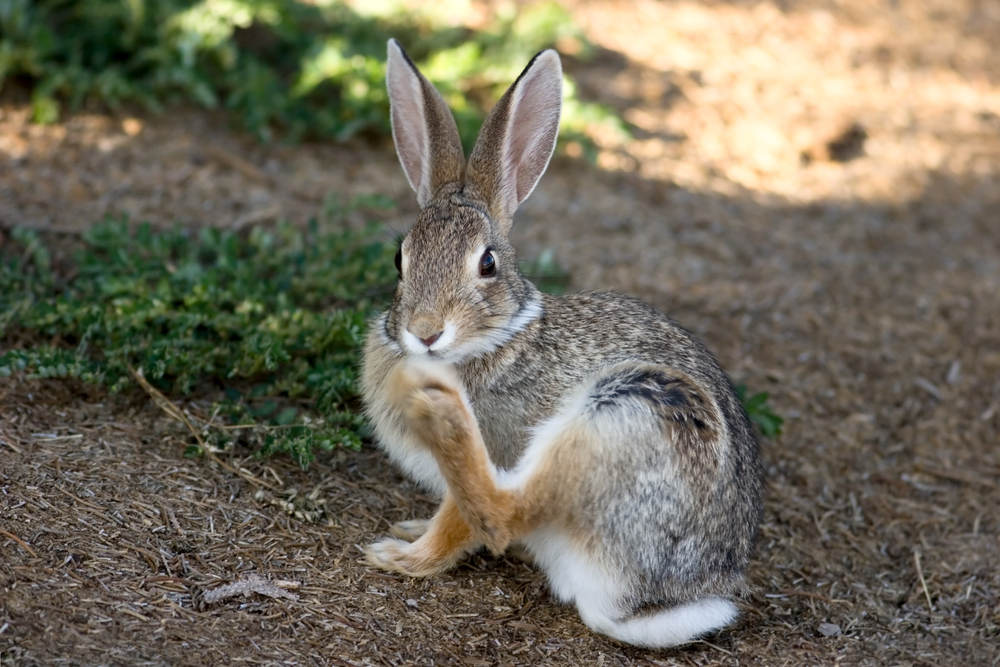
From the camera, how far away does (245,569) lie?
4.13 metres

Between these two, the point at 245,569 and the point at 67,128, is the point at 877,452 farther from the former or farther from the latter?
the point at 67,128

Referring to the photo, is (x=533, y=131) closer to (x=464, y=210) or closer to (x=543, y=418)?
(x=464, y=210)

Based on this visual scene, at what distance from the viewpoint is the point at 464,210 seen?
4500 millimetres

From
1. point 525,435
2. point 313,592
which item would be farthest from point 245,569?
point 525,435

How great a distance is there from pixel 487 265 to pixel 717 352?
8.77 feet

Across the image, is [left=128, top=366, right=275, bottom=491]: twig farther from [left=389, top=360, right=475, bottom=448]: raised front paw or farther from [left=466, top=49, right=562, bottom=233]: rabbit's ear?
[left=466, top=49, right=562, bottom=233]: rabbit's ear

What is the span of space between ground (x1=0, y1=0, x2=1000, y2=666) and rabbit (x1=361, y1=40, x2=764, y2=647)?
0.29 meters

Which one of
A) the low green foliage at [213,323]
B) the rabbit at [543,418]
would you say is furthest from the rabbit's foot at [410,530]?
the low green foliage at [213,323]

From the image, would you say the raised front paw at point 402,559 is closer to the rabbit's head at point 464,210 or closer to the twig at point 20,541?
the rabbit's head at point 464,210

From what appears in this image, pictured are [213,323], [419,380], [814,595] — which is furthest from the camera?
[213,323]

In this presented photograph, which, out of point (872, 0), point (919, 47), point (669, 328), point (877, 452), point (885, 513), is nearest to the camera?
point (669, 328)

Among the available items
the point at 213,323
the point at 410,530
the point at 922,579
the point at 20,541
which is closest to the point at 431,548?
the point at 410,530

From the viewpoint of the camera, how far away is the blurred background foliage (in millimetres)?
7359

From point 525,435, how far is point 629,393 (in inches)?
19.9
